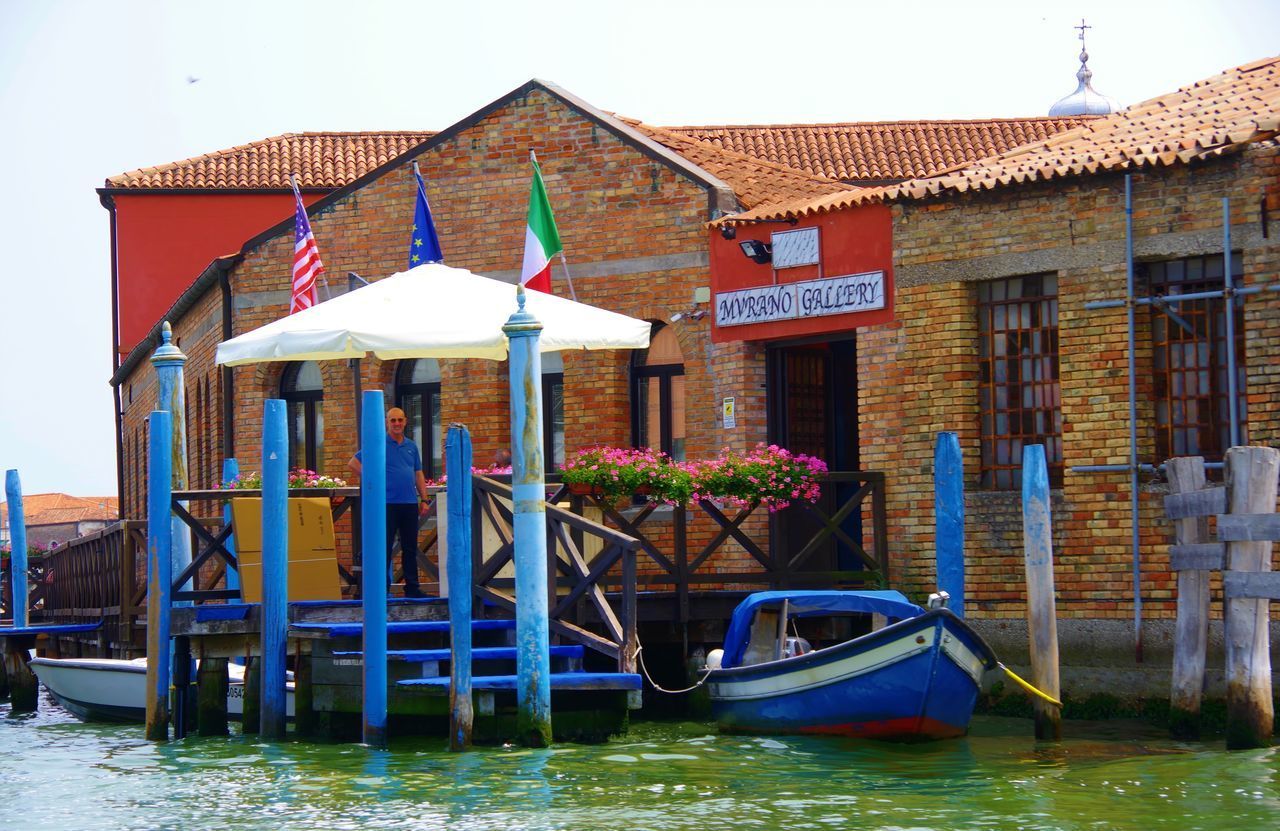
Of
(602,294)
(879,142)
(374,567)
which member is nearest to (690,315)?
(602,294)

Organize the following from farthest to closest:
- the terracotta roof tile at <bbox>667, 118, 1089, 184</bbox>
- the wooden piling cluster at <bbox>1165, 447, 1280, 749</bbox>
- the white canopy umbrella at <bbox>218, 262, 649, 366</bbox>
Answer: the terracotta roof tile at <bbox>667, 118, 1089, 184</bbox> → the white canopy umbrella at <bbox>218, 262, 649, 366</bbox> → the wooden piling cluster at <bbox>1165, 447, 1280, 749</bbox>

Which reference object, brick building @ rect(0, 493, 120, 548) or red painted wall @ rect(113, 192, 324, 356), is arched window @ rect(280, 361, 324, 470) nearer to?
red painted wall @ rect(113, 192, 324, 356)

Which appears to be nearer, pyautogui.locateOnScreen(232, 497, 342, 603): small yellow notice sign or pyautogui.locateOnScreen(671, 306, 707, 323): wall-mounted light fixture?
pyautogui.locateOnScreen(232, 497, 342, 603): small yellow notice sign

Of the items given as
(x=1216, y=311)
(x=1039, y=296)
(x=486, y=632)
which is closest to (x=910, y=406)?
(x=1039, y=296)

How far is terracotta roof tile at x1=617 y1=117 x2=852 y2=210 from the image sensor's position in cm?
1997

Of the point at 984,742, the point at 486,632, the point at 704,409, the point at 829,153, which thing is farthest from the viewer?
the point at 829,153

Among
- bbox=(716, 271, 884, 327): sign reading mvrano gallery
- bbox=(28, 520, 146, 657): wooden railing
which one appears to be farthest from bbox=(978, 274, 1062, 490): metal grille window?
bbox=(28, 520, 146, 657): wooden railing

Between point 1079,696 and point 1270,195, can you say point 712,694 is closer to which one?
point 1079,696

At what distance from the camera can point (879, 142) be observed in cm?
3066

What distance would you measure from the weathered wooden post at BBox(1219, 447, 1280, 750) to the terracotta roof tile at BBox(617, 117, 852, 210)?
23.9 ft

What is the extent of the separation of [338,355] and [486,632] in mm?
2419

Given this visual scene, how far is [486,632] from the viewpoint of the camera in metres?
15.2

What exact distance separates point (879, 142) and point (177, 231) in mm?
11334

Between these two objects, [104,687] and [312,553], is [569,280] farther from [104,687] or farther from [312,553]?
[104,687]
